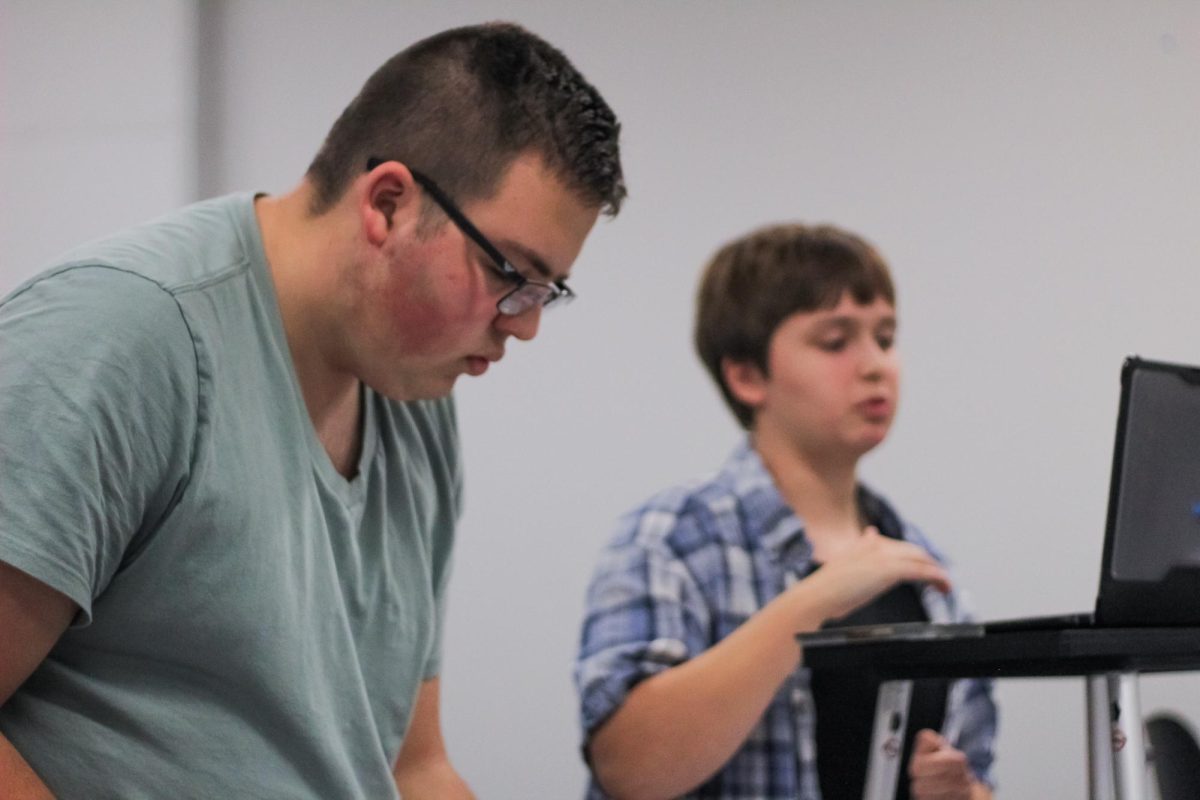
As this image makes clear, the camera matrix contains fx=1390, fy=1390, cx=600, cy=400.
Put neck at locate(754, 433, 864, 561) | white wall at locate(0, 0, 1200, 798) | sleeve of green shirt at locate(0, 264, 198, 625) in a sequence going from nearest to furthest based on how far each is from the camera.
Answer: sleeve of green shirt at locate(0, 264, 198, 625)
neck at locate(754, 433, 864, 561)
white wall at locate(0, 0, 1200, 798)

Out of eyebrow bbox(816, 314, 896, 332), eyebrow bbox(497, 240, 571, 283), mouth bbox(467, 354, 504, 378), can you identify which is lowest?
eyebrow bbox(816, 314, 896, 332)

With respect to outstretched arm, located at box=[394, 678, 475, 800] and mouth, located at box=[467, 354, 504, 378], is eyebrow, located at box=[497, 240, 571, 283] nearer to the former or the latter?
mouth, located at box=[467, 354, 504, 378]

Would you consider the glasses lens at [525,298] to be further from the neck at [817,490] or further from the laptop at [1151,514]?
the neck at [817,490]

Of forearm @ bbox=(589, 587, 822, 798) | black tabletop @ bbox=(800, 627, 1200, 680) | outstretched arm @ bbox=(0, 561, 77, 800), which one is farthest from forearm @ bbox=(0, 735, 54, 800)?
forearm @ bbox=(589, 587, 822, 798)

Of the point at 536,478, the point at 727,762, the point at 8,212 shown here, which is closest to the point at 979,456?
the point at 536,478

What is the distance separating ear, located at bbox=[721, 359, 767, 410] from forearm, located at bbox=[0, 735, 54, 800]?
1108 mm

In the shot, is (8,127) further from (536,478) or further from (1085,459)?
(1085,459)

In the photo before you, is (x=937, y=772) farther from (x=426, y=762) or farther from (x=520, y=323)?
(x=520, y=323)

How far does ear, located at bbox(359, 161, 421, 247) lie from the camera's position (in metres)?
1.11

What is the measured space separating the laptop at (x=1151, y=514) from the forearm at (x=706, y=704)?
0.31 metres

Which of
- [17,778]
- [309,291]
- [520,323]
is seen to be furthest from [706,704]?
[17,778]

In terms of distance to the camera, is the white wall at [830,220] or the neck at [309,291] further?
the white wall at [830,220]

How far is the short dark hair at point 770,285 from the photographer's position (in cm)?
181

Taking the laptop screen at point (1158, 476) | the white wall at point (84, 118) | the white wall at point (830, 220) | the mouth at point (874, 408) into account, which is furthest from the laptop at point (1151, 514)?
the white wall at point (84, 118)
